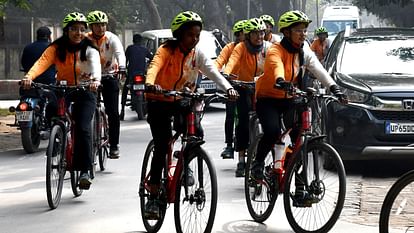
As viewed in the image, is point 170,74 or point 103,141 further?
point 103,141

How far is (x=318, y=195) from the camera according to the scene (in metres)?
7.47

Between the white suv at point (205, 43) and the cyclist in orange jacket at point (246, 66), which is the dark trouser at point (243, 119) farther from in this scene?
the white suv at point (205, 43)

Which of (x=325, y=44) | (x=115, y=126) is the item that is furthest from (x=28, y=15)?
(x=115, y=126)

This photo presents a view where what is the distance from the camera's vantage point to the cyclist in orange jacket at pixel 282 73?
8.20 m

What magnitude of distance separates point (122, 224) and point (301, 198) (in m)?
1.67

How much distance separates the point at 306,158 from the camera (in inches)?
296

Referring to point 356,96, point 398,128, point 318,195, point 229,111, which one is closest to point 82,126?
point 318,195

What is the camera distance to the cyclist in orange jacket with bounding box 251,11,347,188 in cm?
820

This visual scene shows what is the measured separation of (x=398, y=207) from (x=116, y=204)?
399cm

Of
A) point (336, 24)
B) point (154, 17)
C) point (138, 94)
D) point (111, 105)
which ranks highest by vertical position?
point (154, 17)

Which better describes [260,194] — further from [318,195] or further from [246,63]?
[246,63]

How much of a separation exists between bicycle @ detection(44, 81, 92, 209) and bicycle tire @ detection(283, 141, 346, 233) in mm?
2417

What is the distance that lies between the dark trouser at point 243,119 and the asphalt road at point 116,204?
15.9 inches

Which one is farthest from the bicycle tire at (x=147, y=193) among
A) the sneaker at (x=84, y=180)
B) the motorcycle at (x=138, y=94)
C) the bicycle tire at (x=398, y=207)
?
the motorcycle at (x=138, y=94)
